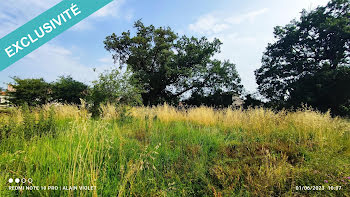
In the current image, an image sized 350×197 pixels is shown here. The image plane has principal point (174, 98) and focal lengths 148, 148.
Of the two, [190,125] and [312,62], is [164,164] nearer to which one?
[190,125]

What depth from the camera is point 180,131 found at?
4641 millimetres

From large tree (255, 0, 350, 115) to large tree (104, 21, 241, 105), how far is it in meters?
4.48

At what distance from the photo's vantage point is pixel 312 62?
51.1 feet

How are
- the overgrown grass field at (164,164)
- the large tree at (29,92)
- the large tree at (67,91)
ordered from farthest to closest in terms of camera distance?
1. the large tree at (67,91)
2. the large tree at (29,92)
3. the overgrown grass field at (164,164)

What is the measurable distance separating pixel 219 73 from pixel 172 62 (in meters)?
6.16

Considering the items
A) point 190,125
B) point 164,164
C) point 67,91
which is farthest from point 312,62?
point 67,91

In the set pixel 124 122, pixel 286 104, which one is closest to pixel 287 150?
pixel 124 122

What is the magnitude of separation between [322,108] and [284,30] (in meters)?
9.56

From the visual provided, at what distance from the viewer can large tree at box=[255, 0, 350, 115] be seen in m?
13.6

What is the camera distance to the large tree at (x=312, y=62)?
44.8ft

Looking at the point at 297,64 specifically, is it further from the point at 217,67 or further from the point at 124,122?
the point at 124,122

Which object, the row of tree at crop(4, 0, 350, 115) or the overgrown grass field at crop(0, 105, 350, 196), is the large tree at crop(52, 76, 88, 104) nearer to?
the row of tree at crop(4, 0, 350, 115)

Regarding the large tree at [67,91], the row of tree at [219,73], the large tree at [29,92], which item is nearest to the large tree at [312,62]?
the row of tree at [219,73]

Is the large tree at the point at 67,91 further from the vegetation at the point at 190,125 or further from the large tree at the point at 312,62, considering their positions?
the large tree at the point at 312,62
